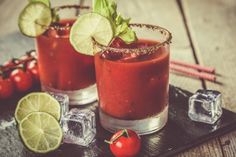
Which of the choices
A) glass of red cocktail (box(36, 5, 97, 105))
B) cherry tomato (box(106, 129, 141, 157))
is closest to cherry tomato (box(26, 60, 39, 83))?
glass of red cocktail (box(36, 5, 97, 105))

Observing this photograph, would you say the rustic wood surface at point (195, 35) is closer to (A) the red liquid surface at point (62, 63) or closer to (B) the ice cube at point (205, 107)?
(B) the ice cube at point (205, 107)

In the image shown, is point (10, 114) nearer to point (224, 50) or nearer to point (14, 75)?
point (14, 75)

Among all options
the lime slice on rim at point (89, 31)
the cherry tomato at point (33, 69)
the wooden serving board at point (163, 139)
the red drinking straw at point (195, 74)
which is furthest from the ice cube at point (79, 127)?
the red drinking straw at point (195, 74)

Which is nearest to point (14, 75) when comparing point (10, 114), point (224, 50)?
point (10, 114)

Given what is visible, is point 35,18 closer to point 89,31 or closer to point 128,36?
point 89,31

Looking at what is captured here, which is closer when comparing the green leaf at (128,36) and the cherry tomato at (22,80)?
the green leaf at (128,36)

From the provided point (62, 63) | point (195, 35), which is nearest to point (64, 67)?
point (62, 63)
